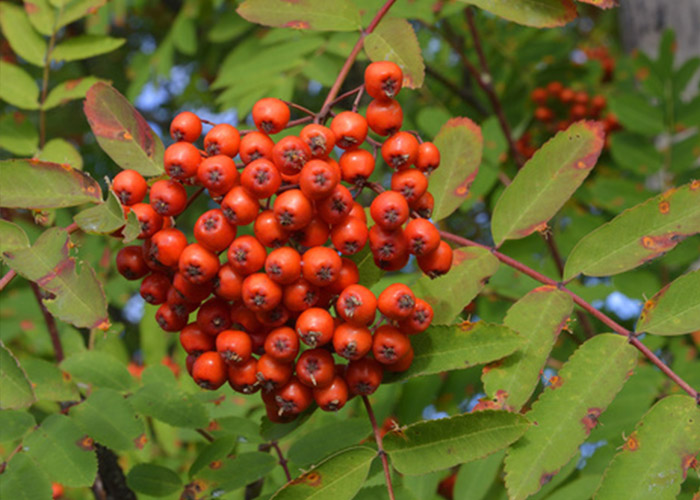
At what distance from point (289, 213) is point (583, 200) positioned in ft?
7.99

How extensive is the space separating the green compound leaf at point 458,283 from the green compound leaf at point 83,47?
135 centimetres

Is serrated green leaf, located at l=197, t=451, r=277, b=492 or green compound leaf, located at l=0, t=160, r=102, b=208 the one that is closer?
green compound leaf, located at l=0, t=160, r=102, b=208

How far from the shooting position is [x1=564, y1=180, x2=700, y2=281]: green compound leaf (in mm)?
1385

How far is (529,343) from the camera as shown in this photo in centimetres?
134

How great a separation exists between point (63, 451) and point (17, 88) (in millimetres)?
1181

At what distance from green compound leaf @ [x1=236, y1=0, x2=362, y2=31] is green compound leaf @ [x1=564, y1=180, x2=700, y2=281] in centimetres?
73

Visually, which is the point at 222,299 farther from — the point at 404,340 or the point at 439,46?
the point at 439,46

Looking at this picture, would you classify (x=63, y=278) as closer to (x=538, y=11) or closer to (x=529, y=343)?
(x=529, y=343)

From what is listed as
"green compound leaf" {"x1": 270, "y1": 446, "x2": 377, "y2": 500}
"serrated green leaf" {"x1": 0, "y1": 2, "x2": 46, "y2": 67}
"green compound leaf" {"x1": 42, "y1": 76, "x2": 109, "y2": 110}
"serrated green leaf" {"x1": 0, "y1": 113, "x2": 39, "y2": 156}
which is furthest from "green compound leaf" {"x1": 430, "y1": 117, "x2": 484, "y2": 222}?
"serrated green leaf" {"x1": 0, "y1": 2, "x2": 46, "y2": 67}

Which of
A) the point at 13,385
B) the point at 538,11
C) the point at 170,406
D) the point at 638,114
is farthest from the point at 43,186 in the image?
the point at 638,114

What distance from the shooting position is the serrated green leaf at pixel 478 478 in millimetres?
1810

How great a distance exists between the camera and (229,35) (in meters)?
3.14

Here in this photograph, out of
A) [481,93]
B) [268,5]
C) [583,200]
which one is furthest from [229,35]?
[583,200]

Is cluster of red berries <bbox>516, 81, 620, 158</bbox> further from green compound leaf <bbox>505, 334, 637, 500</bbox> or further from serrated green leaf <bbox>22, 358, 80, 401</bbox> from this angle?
serrated green leaf <bbox>22, 358, 80, 401</bbox>
